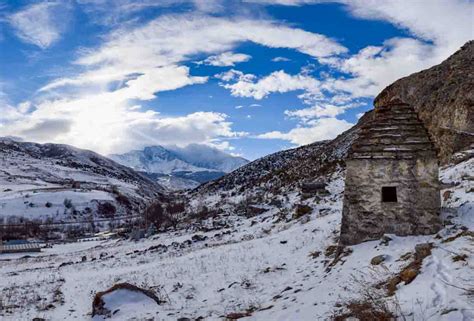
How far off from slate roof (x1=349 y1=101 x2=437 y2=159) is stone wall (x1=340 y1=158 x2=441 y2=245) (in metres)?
0.19

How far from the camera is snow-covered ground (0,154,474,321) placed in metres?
7.96

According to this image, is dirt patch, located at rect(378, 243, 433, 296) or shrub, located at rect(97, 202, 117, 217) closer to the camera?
dirt patch, located at rect(378, 243, 433, 296)

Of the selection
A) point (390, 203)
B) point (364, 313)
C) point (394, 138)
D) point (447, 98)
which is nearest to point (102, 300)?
point (364, 313)

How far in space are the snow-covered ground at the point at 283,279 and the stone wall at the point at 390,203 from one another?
0.48 metres

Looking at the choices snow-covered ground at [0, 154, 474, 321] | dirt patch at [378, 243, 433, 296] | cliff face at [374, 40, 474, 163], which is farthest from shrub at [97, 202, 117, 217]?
dirt patch at [378, 243, 433, 296]

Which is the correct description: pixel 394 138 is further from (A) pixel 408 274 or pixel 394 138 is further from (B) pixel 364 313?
(B) pixel 364 313

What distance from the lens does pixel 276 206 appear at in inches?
1375

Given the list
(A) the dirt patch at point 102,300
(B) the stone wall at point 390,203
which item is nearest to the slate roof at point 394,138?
(B) the stone wall at point 390,203

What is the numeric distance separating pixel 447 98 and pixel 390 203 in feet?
87.7

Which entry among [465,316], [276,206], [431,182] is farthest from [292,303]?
[276,206]

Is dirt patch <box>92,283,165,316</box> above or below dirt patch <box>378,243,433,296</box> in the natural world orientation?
below

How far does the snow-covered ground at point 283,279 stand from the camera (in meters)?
7.96

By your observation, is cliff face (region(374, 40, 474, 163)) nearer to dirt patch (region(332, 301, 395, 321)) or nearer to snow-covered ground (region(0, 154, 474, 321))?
snow-covered ground (region(0, 154, 474, 321))

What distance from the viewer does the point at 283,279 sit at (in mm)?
13211
